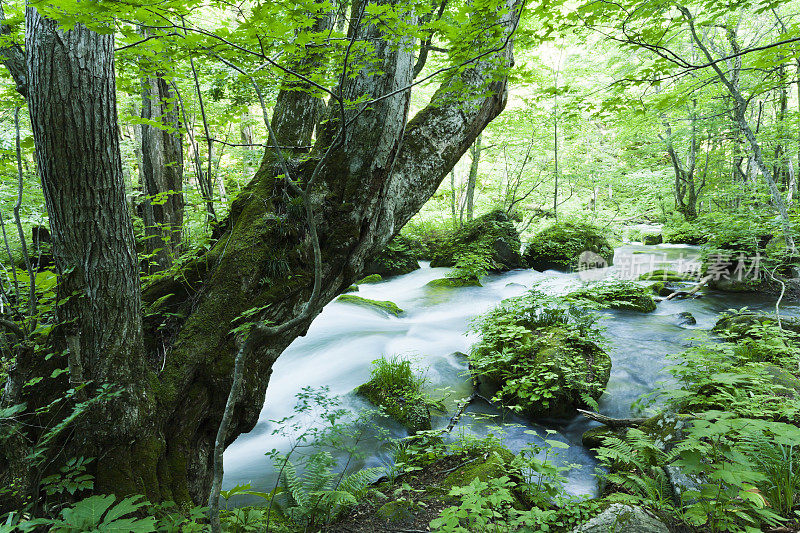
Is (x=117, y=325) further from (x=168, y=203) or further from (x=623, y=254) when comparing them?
(x=623, y=254)

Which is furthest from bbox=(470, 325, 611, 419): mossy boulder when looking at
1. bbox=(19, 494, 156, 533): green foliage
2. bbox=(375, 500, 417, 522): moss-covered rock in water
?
bbox=(19, 494, 156, 533): green foliage

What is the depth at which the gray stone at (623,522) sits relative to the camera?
85.0 inches

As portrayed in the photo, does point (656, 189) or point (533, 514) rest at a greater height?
point (656, 189)

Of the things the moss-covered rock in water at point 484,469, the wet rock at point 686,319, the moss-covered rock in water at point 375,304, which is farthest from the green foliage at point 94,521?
the wet rock at point 686,319

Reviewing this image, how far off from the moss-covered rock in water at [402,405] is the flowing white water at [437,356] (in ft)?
0.42

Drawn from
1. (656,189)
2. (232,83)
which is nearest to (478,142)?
(656,189)

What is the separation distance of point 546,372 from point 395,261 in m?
8.28

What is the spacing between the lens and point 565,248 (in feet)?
40.3

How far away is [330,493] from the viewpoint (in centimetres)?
290

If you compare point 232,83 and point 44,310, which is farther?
point 232,83

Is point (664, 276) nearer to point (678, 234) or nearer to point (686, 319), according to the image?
point (686, 319)

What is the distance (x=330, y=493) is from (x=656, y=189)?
19693 mm

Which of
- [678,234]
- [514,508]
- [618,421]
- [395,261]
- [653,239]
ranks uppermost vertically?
[678,234]

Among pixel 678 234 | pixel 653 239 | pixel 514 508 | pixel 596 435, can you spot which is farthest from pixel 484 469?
pixel 653 239
